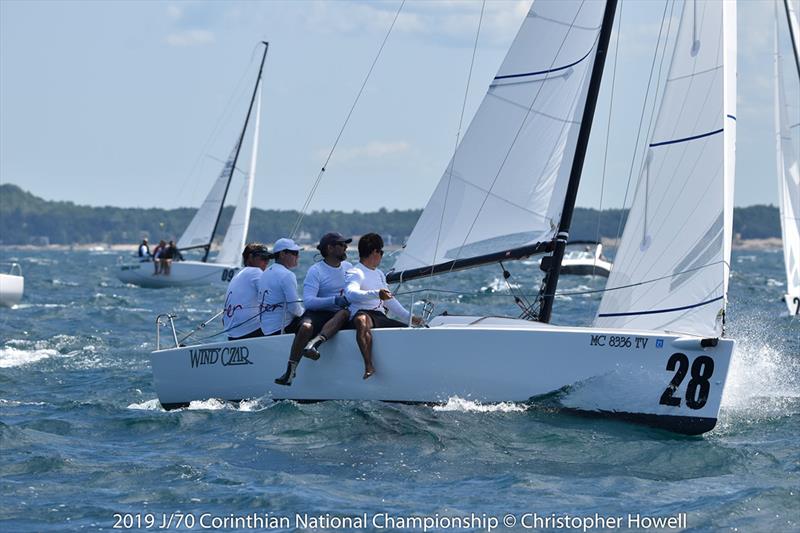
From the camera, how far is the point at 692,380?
893 cm

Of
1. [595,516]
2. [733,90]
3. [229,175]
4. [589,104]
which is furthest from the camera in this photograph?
[229,175]

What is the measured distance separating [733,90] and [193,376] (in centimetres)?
476

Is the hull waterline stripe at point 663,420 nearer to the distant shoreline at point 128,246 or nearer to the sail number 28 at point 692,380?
the sail number 28 at point 692,380

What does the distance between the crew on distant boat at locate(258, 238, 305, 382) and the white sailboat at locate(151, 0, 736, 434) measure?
25cm

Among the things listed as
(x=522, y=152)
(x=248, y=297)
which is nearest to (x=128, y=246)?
(x=248, y=297)

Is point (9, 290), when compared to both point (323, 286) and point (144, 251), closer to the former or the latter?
point (323, 286)

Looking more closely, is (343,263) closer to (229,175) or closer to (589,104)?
(589,104)

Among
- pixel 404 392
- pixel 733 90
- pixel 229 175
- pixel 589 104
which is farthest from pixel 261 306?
pixel 229 175

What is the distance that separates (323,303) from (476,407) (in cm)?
135

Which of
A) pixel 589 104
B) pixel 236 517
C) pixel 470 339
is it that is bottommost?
pixel 236 517

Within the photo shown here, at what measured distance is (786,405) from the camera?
1021cm

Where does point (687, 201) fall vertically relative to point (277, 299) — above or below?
above

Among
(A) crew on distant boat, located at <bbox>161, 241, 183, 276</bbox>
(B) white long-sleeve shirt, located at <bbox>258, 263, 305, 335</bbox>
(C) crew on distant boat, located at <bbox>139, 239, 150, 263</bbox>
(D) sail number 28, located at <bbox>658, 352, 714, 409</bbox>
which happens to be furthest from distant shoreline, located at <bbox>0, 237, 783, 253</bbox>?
(D) sail number 28, located at <bbox>658, 352, 714, 409</bbox>

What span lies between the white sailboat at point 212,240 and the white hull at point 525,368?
23.4 meters
